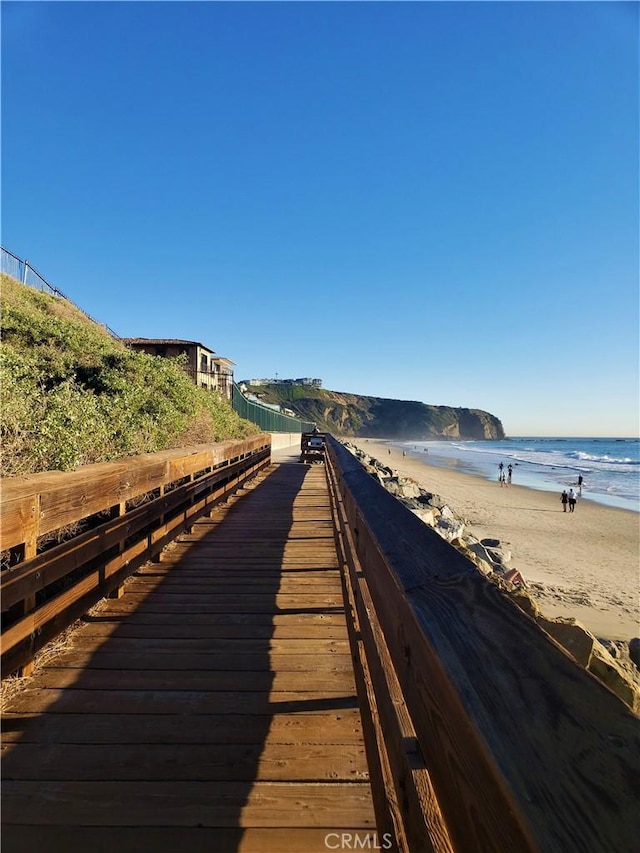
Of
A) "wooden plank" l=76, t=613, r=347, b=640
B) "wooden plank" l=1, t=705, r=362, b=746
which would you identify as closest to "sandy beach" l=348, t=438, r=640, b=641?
"wooden plank" l=76, t=613, r=347, b=640

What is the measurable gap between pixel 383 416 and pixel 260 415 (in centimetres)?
13635

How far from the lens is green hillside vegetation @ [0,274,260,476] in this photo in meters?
4.14

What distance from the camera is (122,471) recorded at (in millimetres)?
3744

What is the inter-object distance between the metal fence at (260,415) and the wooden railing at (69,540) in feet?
56.6

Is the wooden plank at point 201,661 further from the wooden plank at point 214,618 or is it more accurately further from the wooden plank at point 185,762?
the wooden plank at point 185,762

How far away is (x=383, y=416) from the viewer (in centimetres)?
16150

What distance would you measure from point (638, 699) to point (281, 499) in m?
6.33

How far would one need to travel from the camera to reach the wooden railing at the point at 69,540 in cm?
247

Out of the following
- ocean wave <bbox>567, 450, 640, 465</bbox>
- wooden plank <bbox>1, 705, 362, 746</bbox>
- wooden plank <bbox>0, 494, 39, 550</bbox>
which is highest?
wooden plank <bbox>0, 494, 39, 550</bbox>

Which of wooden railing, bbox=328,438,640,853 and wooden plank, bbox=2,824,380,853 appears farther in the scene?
wooden plank, bbox=2,824,380,853

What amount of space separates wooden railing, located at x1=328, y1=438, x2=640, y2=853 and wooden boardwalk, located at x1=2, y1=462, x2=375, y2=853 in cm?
69

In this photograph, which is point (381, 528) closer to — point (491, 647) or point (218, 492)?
point (491, 647)

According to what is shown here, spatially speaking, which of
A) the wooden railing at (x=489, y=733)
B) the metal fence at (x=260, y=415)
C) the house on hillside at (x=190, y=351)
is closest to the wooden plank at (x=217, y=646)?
the wooden railing at (x=489, y=733)

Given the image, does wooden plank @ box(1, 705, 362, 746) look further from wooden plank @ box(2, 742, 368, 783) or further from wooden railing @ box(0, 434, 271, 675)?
wooden railing @ box(0, 434, 271, 675)
